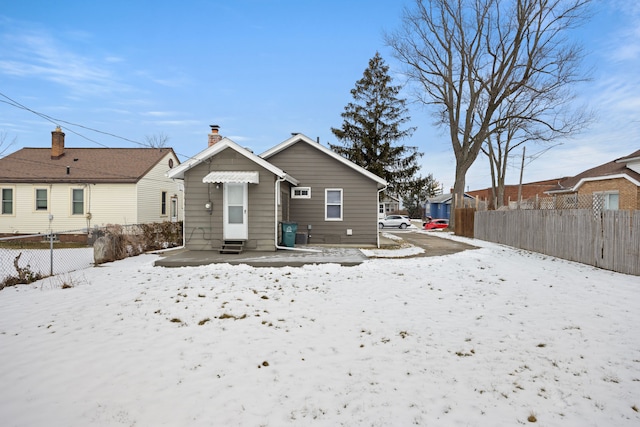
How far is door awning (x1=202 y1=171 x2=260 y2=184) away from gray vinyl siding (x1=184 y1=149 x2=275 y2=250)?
28 centimetres

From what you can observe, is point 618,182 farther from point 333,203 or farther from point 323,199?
point 323,199

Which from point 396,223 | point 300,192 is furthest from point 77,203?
point 396,223

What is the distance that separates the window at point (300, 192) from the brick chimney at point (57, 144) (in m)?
15.6

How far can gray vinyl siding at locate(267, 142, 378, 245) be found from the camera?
16.2 m

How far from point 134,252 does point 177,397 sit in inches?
416

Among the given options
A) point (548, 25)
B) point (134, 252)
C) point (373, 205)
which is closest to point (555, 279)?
point (373, 205)

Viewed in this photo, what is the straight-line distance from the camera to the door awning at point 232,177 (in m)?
12.0

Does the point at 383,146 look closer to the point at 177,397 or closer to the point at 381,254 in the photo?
the point at 381,254

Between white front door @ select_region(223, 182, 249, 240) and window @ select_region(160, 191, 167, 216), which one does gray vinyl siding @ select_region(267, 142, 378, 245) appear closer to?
white front door @ select_region(223, 182, 249, 240)

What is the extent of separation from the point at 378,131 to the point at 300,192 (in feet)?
48.7

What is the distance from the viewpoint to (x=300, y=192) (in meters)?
16.3

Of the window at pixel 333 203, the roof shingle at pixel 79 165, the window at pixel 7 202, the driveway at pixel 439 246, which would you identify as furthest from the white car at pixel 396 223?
the window at pixel 7 202

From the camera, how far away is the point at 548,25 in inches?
953

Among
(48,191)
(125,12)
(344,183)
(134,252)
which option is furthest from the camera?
(48,191)
